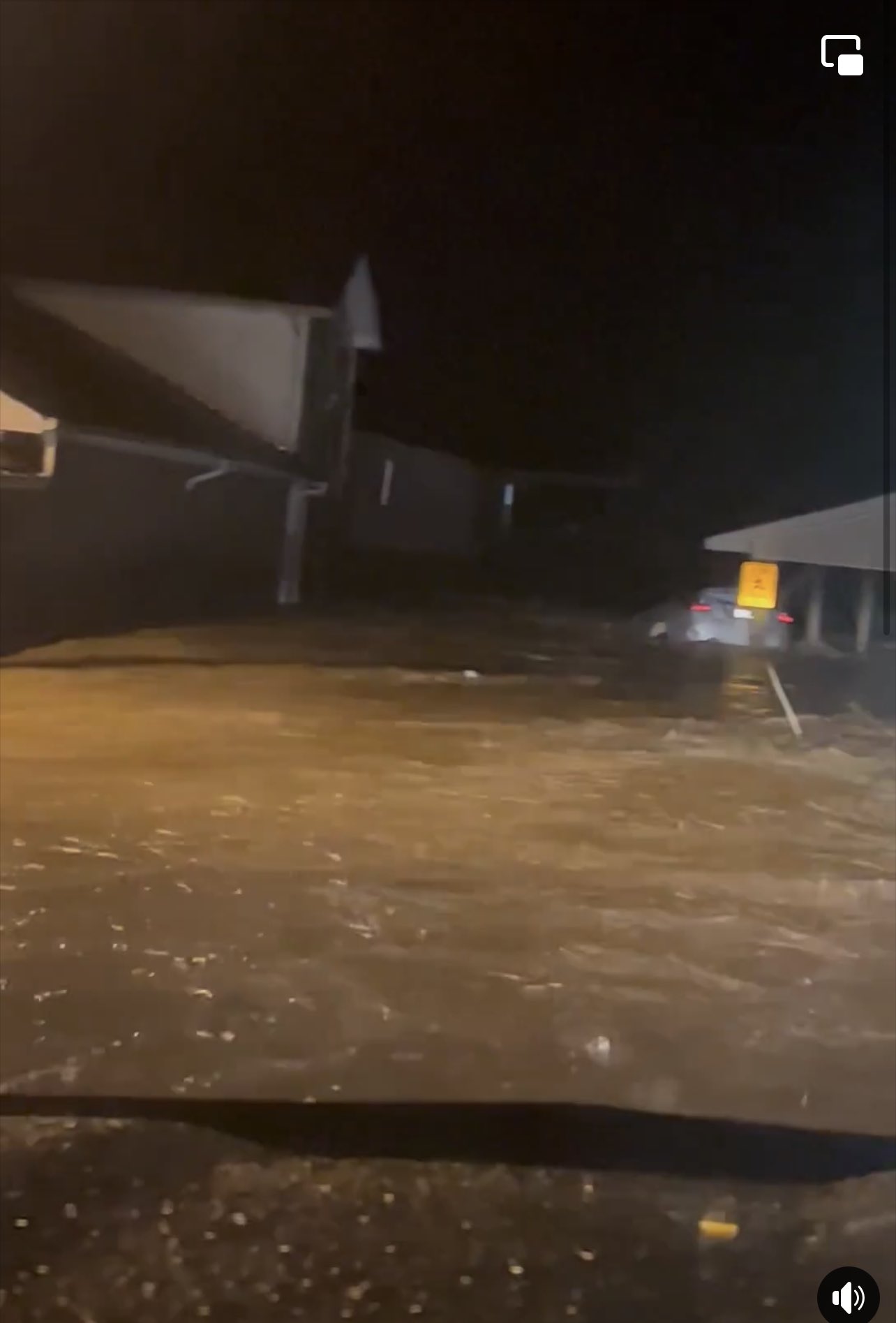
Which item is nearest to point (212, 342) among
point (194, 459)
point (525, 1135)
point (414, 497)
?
point (194, 459)

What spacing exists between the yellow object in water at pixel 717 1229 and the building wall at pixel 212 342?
570 mm

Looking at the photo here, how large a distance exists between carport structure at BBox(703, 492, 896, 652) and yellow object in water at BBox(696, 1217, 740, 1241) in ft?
1.25

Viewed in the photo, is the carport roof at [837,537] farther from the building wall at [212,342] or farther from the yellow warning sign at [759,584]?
the building wall at [212,342]

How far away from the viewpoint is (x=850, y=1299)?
676 millimetres

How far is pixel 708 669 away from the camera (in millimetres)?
831

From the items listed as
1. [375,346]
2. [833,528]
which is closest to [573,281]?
[375,346]

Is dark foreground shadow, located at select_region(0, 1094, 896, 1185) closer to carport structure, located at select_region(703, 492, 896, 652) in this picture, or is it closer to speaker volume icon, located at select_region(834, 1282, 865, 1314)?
speaker volume icon, located at select_region(834, 1282, 865, 1314)

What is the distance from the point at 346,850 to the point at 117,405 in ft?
1.18

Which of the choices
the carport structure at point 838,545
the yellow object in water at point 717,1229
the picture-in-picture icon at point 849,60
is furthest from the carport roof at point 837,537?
the yellow object in water at point 717,1229

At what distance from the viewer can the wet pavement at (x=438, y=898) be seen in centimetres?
75

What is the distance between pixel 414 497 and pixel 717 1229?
0.50m

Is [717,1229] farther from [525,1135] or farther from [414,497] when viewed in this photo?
[414,497]

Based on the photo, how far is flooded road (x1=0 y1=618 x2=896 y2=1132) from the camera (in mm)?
771

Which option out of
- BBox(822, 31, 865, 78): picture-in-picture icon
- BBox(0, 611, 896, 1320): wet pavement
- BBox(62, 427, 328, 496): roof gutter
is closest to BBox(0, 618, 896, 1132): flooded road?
BBox(0, 611, 896, 1320): wet pavement
